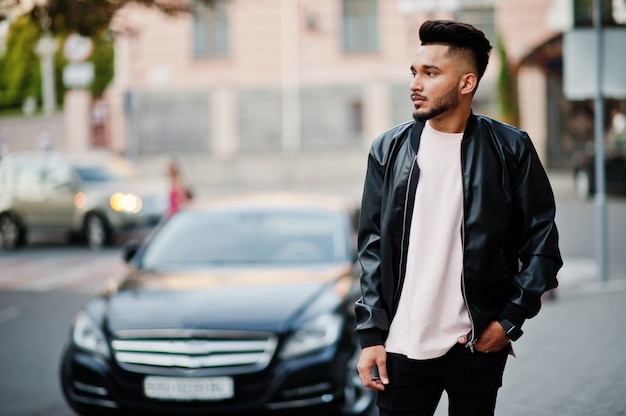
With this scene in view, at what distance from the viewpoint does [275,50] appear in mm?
35406

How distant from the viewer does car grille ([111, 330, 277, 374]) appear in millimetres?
5512

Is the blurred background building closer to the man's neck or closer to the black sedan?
the black sedan

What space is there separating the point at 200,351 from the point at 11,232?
14918 millimetres

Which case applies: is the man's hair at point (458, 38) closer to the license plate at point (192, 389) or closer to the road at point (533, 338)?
the license plate at point (192, 389)

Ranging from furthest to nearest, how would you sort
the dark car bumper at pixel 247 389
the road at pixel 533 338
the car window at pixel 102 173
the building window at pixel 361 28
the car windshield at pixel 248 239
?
the building window at pixel 361 28
the car window at pixel 102 173
the car windshield at pixel 248 239
the road at pixel 533 338
the dark car bumper at pixel 247 389

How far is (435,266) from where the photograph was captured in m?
2.96

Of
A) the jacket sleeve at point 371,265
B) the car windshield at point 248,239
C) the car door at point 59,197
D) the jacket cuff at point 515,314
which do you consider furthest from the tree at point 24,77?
the jacket cuff at point 515,314

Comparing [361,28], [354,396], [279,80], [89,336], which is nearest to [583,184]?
[361,28]

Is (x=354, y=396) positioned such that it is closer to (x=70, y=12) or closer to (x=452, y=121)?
(x=452, y=121)

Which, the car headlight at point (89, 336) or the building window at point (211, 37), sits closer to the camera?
the car headlight at point (89, 336)

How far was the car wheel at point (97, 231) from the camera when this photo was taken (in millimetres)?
18344

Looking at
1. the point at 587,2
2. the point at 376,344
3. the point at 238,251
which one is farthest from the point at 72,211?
the point at 376,344

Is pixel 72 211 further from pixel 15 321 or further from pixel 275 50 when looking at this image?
pixel 275 50

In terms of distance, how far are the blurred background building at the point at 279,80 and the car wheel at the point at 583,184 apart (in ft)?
27.1
